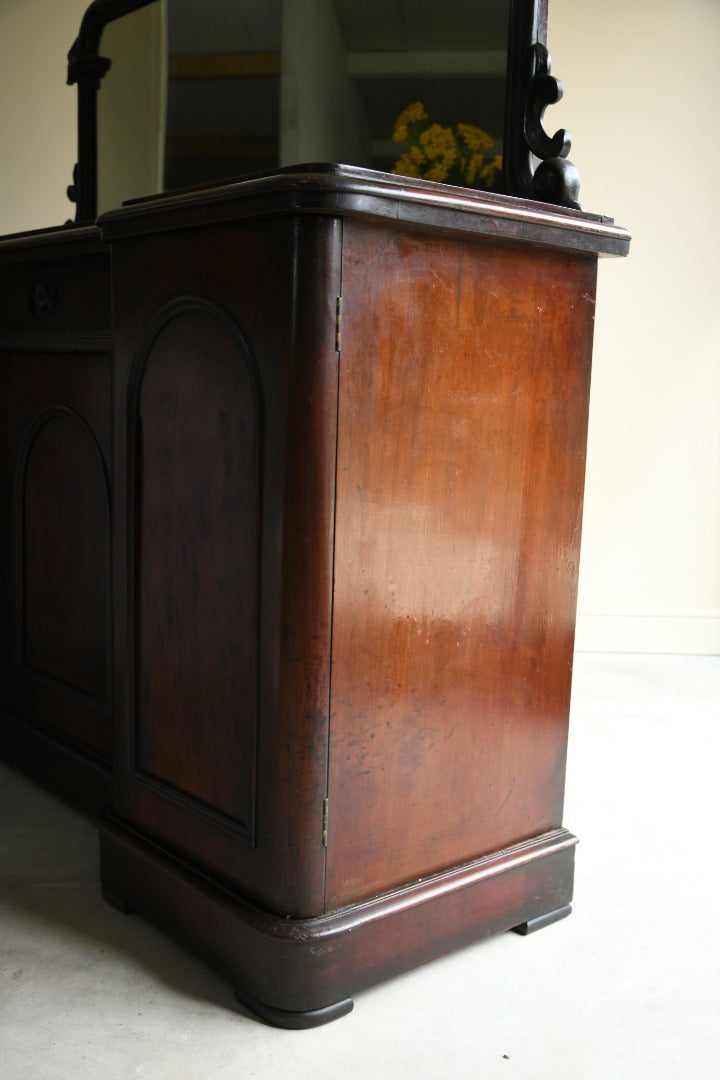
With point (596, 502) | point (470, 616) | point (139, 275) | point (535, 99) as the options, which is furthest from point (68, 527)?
point (596, 502)

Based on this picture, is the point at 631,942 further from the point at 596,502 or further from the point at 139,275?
the point at 596,502

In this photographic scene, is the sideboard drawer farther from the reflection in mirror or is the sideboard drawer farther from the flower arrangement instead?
the reflection in mirror

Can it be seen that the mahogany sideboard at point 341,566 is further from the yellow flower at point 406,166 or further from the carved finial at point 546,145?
the yellow flower at point 406,166

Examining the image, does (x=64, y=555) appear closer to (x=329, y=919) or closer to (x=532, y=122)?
(x=329, y=919)

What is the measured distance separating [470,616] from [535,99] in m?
0.91

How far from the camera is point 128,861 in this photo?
189cm

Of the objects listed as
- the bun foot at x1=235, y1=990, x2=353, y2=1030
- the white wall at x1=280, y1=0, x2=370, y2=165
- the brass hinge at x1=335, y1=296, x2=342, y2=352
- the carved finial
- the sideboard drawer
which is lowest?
the bun foot at x1=235, y1=990, x2=353, y2=1030

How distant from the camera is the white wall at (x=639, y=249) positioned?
3871mm

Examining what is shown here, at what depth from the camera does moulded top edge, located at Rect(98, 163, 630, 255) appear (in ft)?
4.66

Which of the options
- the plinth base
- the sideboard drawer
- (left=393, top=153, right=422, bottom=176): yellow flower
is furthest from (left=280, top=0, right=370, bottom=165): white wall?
the plinth base

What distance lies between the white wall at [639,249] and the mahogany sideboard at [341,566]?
2.26 m

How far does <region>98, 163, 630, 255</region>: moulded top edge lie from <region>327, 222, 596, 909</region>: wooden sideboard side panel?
0.04 metres

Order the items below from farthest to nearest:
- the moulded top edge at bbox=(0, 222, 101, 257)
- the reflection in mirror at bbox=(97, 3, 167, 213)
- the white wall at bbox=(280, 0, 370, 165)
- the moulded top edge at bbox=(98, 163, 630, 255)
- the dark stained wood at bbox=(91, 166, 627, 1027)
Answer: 1. the reflection in mirror at bbox=(97, 3, 167, 213)
2. the white wall at bbox=(280, 0, 370, 165)
3. the moulded top edge at bbox=(0, 222, 101, 257)
4. the dark stained wood at bbox=(91, 166, 627, 1027)
5. the moulded top edge at bbox=(98, 163, 630, 255)

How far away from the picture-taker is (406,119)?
8.47 ft
